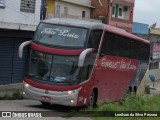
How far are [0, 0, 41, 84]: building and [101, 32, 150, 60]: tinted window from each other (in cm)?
602

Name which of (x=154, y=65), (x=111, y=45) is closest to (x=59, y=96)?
(x=111, y=45)

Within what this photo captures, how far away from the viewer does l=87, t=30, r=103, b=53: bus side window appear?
19688 millimetres

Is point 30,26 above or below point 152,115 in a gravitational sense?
above

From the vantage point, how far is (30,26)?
29.9m

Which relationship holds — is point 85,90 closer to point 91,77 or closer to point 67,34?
point 91,77

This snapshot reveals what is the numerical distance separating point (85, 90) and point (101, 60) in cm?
215

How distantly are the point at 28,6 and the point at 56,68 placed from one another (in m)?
11.8

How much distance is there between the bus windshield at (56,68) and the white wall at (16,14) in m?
8.66

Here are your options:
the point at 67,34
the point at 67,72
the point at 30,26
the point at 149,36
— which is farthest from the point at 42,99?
the point at 149,36

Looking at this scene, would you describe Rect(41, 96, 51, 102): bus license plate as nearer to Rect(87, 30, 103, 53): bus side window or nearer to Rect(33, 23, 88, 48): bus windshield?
Rect(33, 23, 88, 48): bus windshield

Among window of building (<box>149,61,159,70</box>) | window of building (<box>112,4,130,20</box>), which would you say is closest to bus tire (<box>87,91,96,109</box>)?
window of building (<box>112,4,130,20</box>)

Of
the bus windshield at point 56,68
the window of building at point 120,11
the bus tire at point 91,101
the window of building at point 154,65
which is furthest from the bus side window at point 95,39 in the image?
the window of building at point 154,65

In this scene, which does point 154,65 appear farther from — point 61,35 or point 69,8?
point 61,35

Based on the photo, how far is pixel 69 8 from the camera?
45.7 meters
